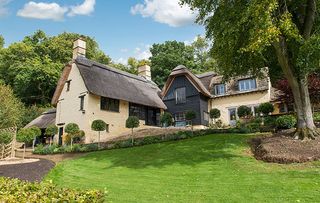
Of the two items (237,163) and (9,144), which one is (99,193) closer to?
(237,163)

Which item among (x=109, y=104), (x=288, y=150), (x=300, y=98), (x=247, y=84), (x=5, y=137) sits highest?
(x=247, y=84)

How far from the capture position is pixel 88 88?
2659 centimetres

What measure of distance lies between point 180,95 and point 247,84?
7.62m

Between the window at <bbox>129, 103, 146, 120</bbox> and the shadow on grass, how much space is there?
12953 millimetres

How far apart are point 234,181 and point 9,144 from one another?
17623 millimetres

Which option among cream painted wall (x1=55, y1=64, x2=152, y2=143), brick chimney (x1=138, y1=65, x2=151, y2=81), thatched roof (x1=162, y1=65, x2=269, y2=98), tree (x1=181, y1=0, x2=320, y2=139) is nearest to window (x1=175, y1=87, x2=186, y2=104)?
thatched roof (x1=162, y1=65, x2=269, y2=98)

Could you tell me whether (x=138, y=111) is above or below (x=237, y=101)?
below

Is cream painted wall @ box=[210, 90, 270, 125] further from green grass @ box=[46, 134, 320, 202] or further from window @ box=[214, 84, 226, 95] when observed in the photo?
green grass @ box=[46, 134, 320, 202]

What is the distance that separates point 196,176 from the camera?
11102 mm

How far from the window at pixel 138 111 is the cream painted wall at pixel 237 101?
8342 mm

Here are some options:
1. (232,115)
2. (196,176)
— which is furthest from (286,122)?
(232,115)

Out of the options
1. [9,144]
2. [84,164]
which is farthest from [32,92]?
[84,164]

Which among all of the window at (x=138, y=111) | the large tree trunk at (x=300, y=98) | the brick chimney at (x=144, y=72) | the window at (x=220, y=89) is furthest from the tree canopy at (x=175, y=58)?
the large tree trunk at (x=300, y=98)

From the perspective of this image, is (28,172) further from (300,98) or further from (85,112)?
(85,112)
